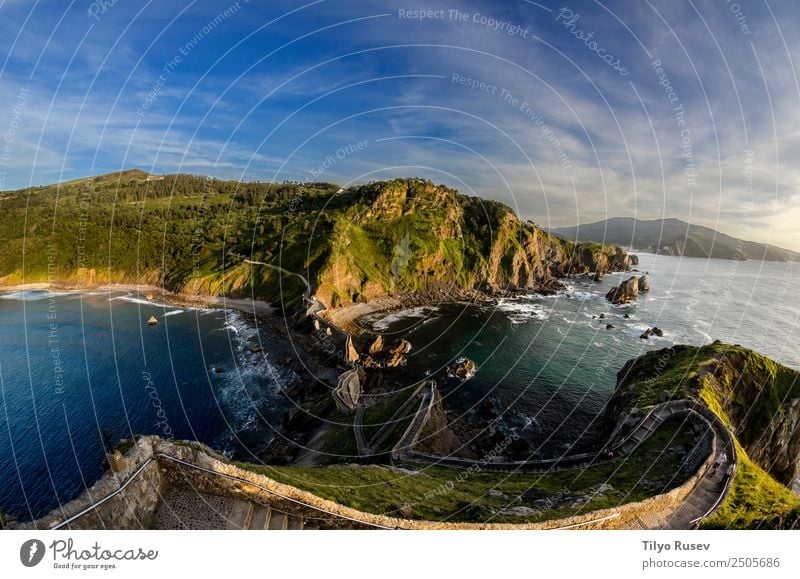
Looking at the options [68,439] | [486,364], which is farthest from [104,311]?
[486,364]

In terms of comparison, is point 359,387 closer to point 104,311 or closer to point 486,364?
point 486,364

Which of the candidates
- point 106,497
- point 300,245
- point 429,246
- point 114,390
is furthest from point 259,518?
point 429,246

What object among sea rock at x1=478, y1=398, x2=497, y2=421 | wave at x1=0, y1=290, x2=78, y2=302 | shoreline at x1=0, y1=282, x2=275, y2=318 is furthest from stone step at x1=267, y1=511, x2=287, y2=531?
wave at x1=0, y1=290, x2=78, y2=302

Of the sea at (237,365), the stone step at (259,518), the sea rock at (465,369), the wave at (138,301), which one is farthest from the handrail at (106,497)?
the wave at (138,301)

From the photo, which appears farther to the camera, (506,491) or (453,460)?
(453,460)

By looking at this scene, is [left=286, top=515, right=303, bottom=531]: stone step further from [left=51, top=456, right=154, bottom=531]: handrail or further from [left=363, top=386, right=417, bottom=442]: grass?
[left=363, top=386, right=417, bottom=442]: grass
